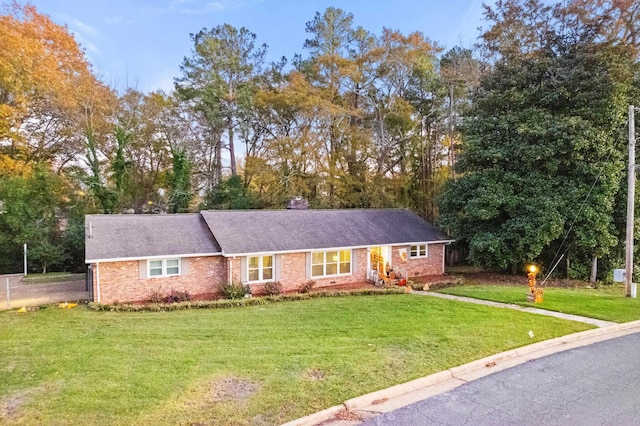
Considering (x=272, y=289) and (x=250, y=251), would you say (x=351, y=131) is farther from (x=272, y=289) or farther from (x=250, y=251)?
(x=272, y=289)

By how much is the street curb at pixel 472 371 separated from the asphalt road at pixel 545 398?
24 cm

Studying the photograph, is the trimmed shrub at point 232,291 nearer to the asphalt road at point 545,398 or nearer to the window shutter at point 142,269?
the window shutter at point 142,269

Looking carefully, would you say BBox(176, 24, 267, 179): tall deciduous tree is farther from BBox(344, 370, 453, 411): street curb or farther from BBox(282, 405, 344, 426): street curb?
BBox(282, 405, 344, 426): street curb

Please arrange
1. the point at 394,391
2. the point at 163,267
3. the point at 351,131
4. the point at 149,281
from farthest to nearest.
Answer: the point at 351,131 < the point at 163,267 < the point at 149,281 < the point at 394,391

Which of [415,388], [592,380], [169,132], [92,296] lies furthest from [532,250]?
[169,132]

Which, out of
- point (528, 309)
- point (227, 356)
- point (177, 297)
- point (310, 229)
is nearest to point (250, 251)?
point (177, 297)

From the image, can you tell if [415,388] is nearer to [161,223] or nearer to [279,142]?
[161,223]

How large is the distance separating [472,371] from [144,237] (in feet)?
44.0

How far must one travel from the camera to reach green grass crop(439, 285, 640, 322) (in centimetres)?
1203

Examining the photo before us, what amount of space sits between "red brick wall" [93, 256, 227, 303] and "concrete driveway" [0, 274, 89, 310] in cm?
204

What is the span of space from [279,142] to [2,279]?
18.0 m

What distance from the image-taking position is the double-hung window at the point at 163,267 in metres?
15.3

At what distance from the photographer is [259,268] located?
16.9 metres

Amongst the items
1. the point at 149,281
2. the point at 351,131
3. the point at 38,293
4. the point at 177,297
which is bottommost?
the point at 38,293
